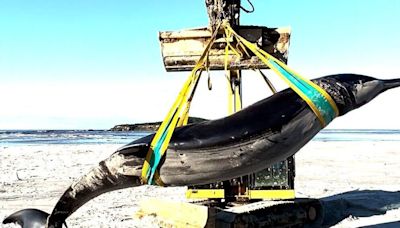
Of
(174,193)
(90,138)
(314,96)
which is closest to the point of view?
(314,96)

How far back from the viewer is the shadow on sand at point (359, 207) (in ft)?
21.4

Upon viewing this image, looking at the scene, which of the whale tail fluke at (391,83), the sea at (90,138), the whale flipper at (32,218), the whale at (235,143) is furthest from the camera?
the sea at (90,138)

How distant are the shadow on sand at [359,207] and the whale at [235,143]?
3.31 metres

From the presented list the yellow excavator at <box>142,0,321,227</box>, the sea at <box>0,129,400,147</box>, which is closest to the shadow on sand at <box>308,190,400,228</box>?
the yellow excavator at <box>142,0,321,227</box>

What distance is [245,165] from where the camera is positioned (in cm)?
299

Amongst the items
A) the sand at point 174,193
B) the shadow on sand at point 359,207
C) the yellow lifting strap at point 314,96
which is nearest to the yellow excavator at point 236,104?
the shadow on sand at point 359,207

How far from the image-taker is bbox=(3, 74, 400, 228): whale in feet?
9.81

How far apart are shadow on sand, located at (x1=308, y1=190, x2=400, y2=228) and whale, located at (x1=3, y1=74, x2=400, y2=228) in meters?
3.31

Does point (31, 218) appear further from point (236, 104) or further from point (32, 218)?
point (236, 104)

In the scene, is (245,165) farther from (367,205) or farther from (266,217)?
(367,205)

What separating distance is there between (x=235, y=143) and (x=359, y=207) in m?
4.93

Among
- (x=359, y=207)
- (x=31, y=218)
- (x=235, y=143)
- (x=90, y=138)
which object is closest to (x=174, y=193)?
(x=359, y=207)

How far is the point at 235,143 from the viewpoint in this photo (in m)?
2.98

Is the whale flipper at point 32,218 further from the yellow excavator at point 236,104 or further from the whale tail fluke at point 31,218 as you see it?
Result: the yellow excavator at point 236,104
